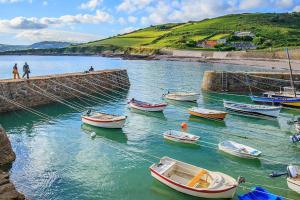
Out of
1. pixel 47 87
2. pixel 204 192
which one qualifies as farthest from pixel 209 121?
pixel 47 87

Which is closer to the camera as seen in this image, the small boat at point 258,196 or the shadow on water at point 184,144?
the small boat at point 258,196

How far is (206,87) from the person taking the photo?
5606 cm

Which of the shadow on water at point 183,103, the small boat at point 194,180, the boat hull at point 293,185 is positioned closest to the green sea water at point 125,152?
Result: the boat hull at point 293,185

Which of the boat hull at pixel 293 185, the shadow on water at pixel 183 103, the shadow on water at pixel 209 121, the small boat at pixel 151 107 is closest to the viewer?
the boat hull at pixel 293 185

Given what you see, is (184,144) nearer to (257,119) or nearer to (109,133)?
(109,133)

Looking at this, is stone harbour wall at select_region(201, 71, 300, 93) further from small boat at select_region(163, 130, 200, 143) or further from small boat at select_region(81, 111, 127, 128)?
small boat at select_region(163, 130, 200, 143)

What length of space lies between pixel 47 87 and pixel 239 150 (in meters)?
26.8

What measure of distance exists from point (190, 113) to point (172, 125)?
13.5 feet

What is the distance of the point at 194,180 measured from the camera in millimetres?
19594

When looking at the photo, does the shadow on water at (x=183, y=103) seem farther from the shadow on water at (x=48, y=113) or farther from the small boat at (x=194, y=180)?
the small boat at (x=194, y=180)

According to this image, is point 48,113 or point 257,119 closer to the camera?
point 257,119

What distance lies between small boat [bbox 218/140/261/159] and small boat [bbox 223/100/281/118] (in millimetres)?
12766

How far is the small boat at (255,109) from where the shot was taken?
123ft

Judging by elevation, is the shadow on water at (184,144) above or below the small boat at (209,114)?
below
